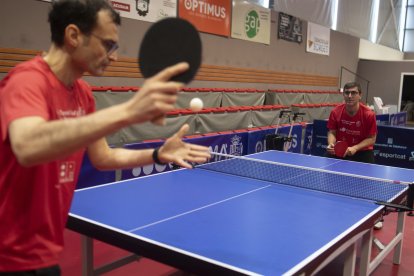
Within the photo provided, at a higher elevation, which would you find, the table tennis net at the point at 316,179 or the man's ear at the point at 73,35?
the man's ear at the point at 73,35

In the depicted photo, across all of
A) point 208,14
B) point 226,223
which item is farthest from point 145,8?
point 226,223

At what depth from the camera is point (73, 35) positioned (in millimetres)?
1414

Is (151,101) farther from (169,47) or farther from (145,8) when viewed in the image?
(145,8)

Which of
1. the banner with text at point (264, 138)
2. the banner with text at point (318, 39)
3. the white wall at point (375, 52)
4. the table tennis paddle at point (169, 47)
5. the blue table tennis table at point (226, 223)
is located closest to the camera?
the table tennis paddle at point (169, 47)

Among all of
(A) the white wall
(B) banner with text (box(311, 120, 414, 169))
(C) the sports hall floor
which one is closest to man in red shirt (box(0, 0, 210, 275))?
(C) the sports hall floor

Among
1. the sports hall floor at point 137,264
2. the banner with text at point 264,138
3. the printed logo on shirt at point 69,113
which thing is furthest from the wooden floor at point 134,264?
the banner with text at point 264,138

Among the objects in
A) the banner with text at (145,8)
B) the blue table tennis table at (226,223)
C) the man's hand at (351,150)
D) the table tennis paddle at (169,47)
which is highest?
the banner with text at (145,8)

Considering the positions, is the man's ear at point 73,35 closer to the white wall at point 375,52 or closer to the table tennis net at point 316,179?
the table tennis net at point 316,179

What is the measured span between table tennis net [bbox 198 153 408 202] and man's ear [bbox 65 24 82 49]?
253cm

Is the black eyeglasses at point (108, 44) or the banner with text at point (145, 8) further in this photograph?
the banner with text at point (145, 8)

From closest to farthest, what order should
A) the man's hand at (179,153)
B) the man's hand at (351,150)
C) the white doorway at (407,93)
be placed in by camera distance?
1. the man's hand at (179,153)
2. the man's hand at (351,150)
3. the white doorway at (407,93)

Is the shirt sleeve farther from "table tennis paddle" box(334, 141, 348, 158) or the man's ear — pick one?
"table tennis paddle" box(334, 141, 348, 158)

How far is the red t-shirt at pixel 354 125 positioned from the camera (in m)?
5.35

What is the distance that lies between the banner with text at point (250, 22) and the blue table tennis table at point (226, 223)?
327 inches
